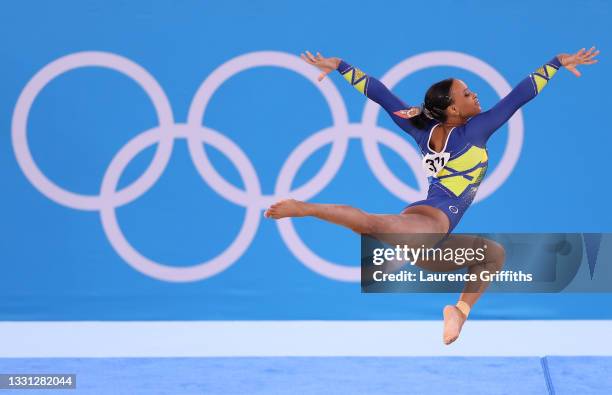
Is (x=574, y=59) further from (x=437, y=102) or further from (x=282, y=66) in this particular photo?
(x=282, y=66)

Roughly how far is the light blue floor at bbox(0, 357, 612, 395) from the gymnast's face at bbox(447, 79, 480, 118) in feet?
8.51

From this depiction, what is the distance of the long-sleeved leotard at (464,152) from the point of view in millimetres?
5203

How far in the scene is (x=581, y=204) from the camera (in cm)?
952

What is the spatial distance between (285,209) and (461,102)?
133cm

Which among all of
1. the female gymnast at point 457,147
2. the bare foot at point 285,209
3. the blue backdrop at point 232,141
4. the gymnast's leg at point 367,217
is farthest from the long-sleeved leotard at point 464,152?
the blue backdrop at point 232,141

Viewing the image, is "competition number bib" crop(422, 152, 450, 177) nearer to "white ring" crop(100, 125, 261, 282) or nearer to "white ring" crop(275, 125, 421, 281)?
"white ring" crop(275, 125, 421, 281)

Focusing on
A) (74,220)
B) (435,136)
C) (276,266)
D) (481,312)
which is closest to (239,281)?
(276,266)

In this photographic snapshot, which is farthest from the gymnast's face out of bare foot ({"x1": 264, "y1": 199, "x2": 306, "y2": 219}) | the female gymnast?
bare foot ({"x1": 264, "y1": 199, "x2": 306, "y2": 219})

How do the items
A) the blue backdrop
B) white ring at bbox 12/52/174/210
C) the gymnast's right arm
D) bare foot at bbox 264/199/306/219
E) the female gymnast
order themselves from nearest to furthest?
bare foot at bbox 264/199/306/219 → the female gymnast → the gymnast's right arm → the blue backdrop → white ring at bbox 12/52/174/210

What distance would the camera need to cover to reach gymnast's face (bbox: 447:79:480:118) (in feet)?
17.3

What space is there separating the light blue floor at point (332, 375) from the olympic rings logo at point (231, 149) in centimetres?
188

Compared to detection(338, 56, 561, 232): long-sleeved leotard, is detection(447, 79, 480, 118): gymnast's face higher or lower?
higher

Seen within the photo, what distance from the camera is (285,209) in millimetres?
4492

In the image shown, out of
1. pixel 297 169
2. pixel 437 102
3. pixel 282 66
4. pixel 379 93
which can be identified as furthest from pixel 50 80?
pixel 437 102
